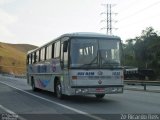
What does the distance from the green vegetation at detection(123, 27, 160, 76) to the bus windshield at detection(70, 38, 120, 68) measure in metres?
60.0

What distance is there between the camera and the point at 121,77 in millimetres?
18438

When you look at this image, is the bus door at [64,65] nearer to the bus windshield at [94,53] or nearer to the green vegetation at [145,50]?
the bus windshield at [94,53]

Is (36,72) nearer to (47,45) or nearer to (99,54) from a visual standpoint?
(47,45)

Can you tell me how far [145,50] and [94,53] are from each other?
221 feet

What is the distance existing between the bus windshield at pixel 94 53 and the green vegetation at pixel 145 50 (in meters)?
60.0

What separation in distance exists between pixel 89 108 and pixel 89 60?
8.99 ft

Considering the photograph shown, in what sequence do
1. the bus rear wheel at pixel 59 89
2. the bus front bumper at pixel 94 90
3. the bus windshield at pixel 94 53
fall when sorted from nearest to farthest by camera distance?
the bus front bumper at pixel 94 90 < the bus windshield at pixel 94 53 < the bus rear wheel at pixel 59 89

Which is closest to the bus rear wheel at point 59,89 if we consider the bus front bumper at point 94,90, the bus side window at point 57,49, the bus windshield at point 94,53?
the bus side window at point 57,49

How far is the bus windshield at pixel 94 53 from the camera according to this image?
18.0m

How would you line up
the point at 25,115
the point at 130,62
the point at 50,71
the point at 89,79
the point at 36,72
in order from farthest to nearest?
the point at 130,62 < the point at 36,72 < the point at 50,71 < the point at 89,79 < the point at 25,115

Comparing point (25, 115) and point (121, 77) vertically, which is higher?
point (121, 77)

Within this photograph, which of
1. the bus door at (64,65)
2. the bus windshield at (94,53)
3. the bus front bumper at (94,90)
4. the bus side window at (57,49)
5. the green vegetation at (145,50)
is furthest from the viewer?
the green vegetation at (145,50)

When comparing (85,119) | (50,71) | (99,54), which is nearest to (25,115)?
(85,119)

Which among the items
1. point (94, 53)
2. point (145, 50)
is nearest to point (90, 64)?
point (94, 53)
